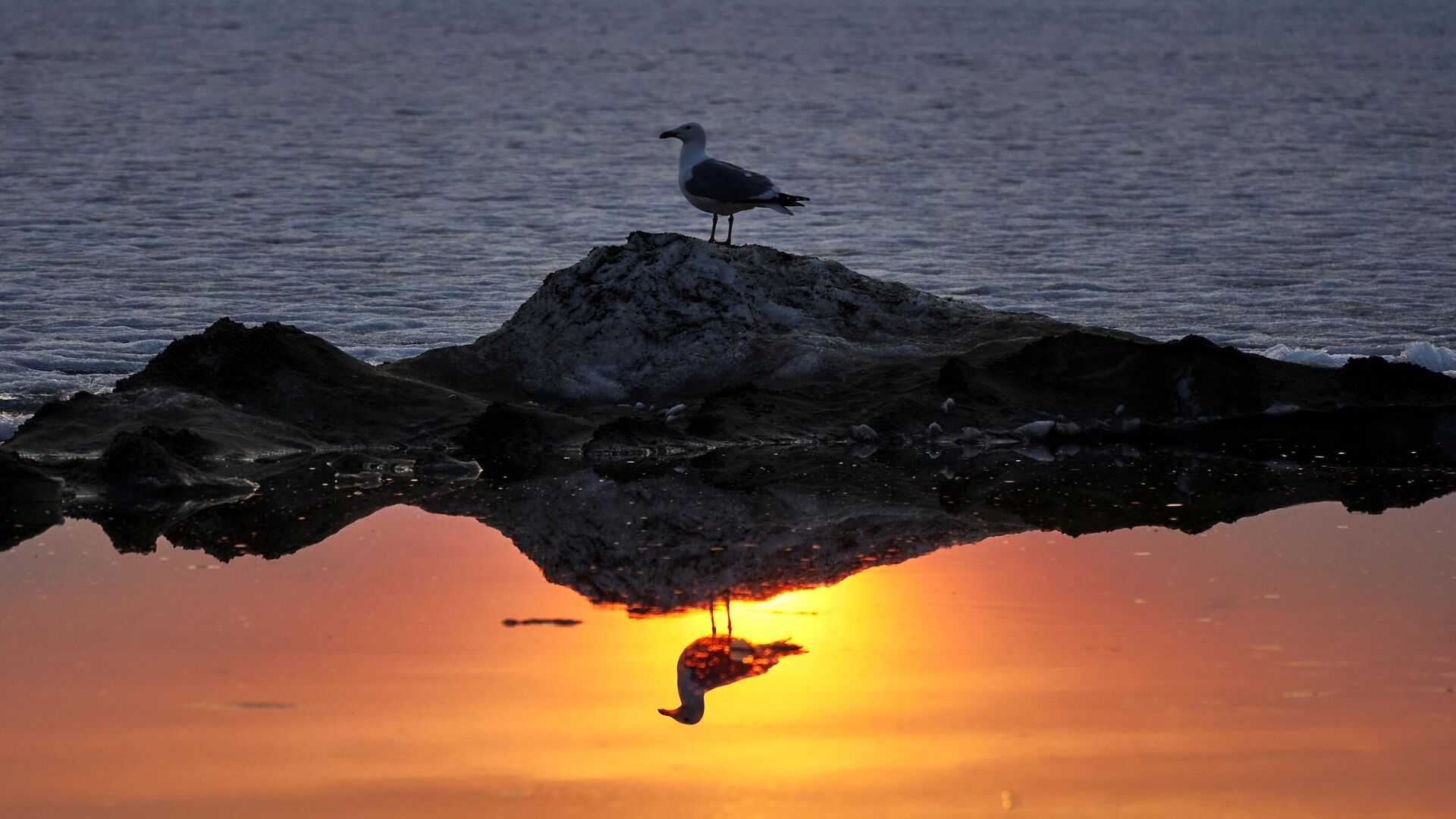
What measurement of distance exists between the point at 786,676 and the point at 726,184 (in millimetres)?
5779

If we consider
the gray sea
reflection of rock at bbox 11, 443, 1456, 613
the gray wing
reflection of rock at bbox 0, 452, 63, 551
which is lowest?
the gray sea

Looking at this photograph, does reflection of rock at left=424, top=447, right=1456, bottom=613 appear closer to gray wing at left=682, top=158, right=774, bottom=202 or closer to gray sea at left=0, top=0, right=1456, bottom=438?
gray wing at left=682, top=158, right=774, bottom=202

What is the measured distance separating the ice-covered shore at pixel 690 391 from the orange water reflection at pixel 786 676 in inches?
58.5

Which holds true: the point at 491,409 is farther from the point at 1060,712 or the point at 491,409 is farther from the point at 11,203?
the point at 11,203

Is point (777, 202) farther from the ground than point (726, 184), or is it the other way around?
point (726, 184)

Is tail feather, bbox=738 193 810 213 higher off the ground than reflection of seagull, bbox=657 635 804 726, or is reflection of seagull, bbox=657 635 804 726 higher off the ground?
tail feather, bbox=738 193 810 213

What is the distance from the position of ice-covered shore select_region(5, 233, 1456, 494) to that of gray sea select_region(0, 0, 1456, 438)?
145cm

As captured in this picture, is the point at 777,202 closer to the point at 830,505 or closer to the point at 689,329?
the point at 689,329

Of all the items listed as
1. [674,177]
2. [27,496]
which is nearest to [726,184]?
[27,496]

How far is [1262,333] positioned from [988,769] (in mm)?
9284

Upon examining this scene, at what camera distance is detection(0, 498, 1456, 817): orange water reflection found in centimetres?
436

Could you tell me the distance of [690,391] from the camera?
30.2ft

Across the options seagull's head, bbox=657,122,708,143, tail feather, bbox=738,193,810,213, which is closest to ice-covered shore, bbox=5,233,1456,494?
tail feather, bbox=738,193,810,213

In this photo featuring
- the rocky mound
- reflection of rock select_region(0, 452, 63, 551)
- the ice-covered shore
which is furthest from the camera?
the rocky mound
